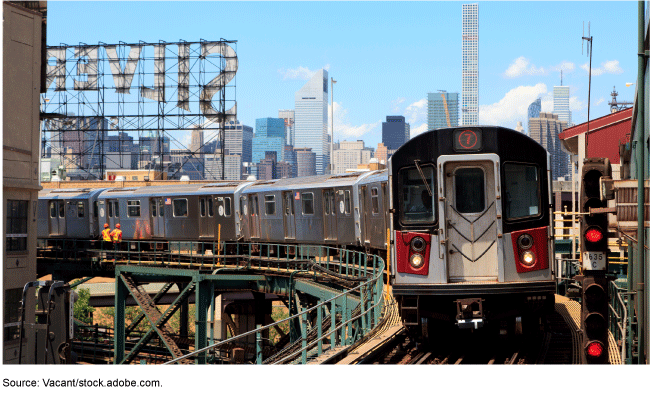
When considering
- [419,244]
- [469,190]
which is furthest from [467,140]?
[419,244]

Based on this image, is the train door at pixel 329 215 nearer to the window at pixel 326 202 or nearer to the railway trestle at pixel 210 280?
the window at pixel 326 202

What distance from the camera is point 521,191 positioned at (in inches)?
413

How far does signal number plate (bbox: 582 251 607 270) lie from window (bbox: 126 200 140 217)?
1058 inches

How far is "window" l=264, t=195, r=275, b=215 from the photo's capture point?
27.5 m

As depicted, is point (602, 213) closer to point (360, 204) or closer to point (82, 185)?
point (360, 204)

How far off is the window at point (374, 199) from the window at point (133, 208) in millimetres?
15643

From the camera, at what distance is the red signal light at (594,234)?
8.00 meters

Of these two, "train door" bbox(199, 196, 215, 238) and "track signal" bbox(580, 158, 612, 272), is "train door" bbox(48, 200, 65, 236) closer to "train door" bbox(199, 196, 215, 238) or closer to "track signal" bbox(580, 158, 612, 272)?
"train door" bbox(199, 196, 215, 238)

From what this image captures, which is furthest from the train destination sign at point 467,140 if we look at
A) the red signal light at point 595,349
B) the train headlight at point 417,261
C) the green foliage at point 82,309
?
the green foliage at point 82,309
